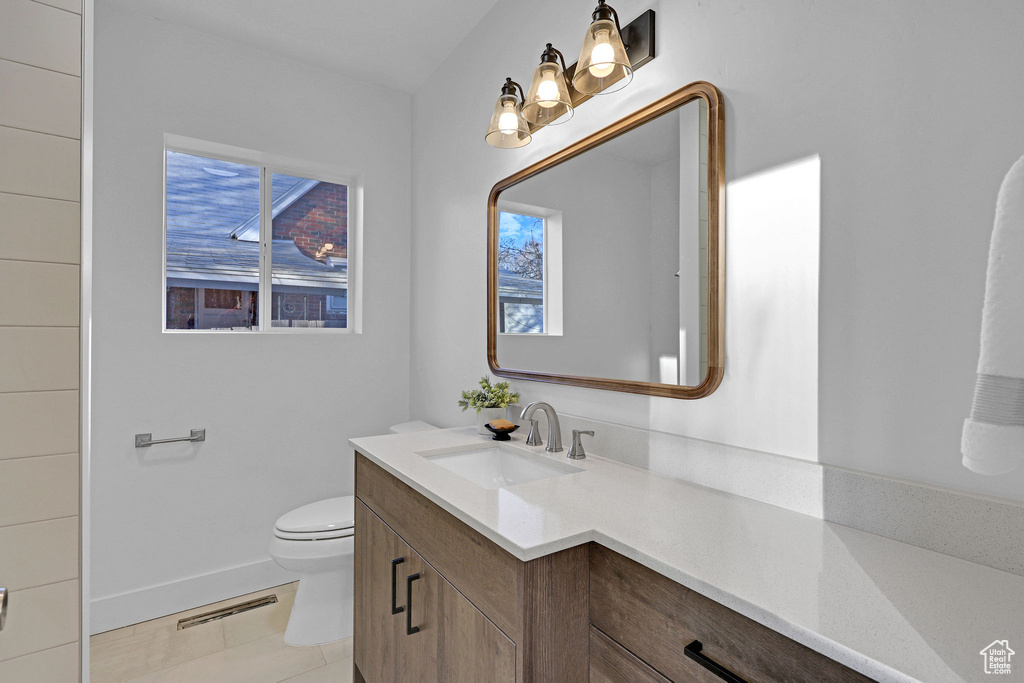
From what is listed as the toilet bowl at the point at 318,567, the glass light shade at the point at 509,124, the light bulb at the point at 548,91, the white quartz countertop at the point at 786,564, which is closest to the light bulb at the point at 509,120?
the glass light shade at the point at 509,124

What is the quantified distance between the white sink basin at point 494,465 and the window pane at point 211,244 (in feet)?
4.77

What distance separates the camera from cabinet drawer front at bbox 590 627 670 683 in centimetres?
76

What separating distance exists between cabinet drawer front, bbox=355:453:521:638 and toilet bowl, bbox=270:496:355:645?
534 millimetres

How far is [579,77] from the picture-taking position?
1342 millimetres

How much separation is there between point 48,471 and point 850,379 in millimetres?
1572

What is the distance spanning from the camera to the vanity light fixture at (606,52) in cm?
120

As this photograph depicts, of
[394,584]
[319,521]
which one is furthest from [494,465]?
[319,521]

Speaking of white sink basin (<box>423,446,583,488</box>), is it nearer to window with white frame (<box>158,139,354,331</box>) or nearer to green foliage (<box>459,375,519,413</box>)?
green foliage (<box>459,375,519,413</box>)

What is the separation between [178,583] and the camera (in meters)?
2.14

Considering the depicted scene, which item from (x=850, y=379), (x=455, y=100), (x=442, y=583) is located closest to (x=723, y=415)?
(x=850, y=379)

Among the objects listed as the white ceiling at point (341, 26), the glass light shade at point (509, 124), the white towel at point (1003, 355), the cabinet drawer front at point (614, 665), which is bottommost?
the cabinet drawer front at point (614, 665)

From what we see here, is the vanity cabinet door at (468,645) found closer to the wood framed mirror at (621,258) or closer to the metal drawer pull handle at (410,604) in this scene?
the metal drawer pull handle at (410,604)

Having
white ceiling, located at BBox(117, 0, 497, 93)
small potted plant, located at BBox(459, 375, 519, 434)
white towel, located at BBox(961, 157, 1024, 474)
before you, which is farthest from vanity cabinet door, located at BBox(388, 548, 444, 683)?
white ceiling, located at BBox(117, 0, 497, 93)

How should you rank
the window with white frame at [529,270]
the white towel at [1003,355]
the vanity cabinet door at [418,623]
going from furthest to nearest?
the window with white frame at [529,270], the vanity cabinet door at [418,623], the white towel at [1003,355]
